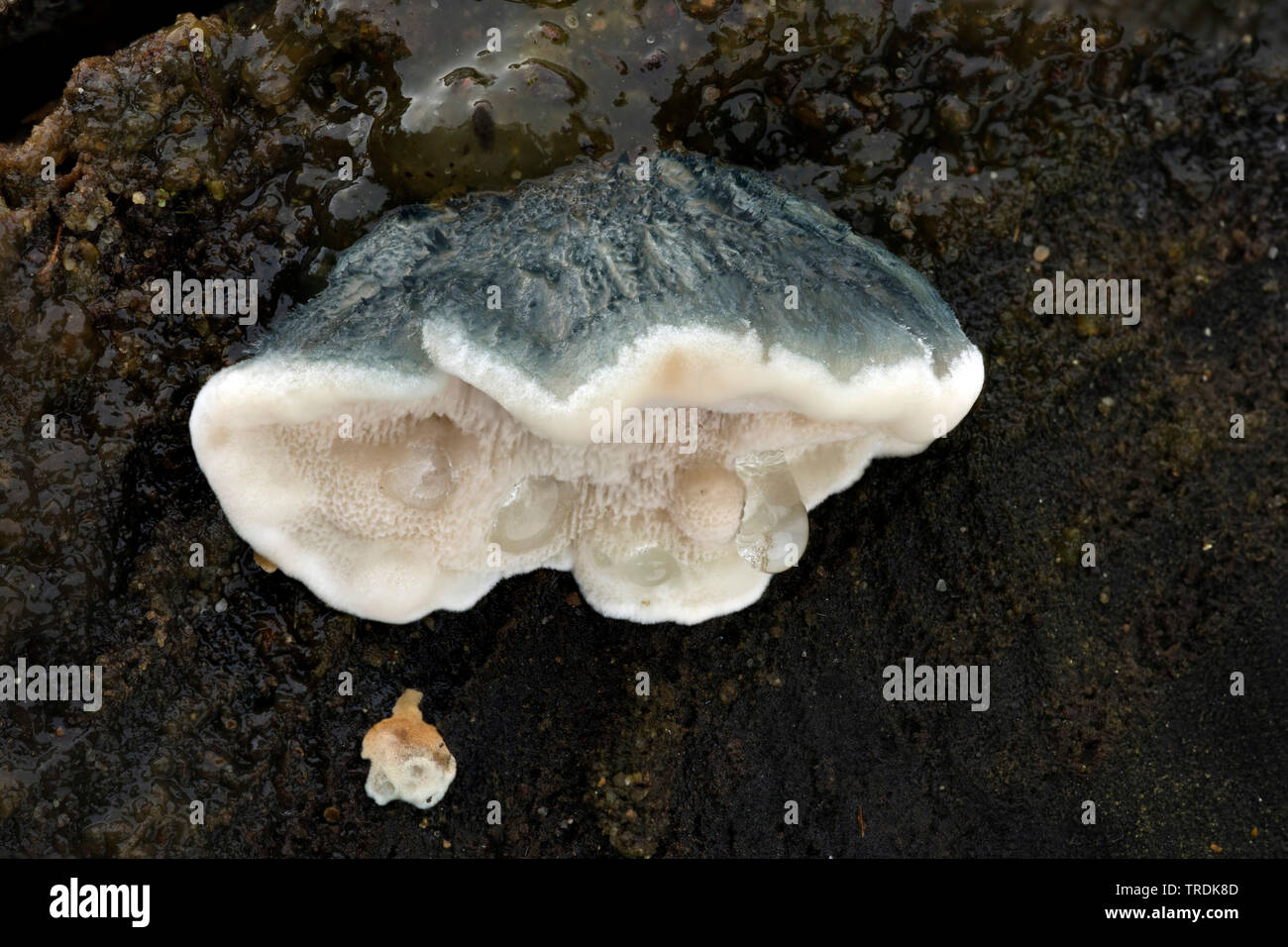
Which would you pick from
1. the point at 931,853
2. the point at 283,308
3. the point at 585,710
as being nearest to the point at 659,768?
the point at 585,710

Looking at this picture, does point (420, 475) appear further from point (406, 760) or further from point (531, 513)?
point (406, 760)

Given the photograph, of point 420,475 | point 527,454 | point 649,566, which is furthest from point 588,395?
point 649,566

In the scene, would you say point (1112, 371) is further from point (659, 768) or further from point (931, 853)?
point (659, 768)

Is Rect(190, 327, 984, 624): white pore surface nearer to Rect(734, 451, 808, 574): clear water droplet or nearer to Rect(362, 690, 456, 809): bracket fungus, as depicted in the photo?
Rect(734, 451, 808, 574): clear water droplet

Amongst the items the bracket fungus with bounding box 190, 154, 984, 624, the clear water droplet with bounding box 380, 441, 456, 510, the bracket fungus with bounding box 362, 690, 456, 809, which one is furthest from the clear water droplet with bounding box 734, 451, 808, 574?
the bracket fungus with bounding box 362, 690, 456, 809

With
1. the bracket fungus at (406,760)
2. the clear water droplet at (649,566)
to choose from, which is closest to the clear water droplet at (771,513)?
the clear water droplet at (649,566)

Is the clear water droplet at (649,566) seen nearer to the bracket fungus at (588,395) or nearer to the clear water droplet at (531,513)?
the bracket fungus at (588,395)
